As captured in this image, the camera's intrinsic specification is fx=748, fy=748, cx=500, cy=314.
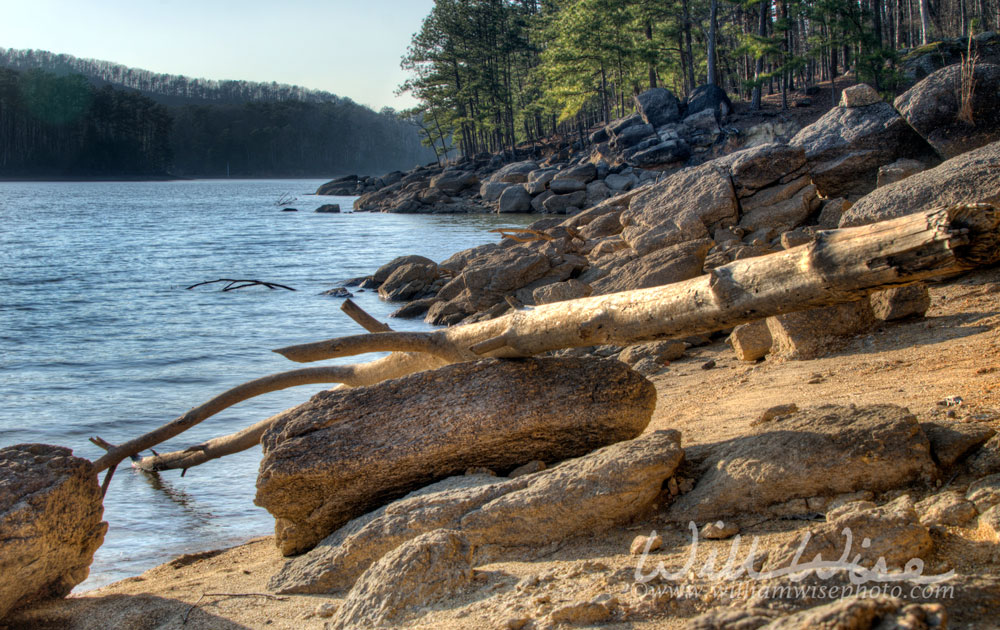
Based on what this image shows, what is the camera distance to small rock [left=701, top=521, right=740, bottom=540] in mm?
3045

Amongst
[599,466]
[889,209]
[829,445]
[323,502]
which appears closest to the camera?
[829,445]

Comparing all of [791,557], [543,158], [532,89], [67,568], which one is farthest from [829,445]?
[532,89]

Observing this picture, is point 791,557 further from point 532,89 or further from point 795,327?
point 532,89

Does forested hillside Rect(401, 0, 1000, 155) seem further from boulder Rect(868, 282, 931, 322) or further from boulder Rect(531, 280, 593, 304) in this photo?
boulder Rect(868, 282, 931, 322)

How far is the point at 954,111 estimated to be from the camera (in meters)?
9.49

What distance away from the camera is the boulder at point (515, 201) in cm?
3809

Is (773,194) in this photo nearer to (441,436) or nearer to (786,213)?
(786,213)

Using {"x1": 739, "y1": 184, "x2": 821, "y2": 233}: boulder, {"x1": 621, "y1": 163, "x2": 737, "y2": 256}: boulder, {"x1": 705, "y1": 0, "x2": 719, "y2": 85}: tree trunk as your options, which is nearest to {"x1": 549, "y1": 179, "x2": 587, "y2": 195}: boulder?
{"x1": 705, "y1": 0, "x2": 719, "y2": 85}: tree trunk

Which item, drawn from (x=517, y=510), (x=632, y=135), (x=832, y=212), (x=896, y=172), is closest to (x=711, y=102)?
(x=632, y=135)

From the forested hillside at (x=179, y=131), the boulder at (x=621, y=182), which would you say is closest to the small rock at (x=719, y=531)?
the boulder at (x=621, y=182)

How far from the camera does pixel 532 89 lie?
65.6 meters

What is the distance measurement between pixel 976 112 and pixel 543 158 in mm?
45356

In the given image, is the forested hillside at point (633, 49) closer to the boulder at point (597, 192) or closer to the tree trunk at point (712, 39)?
the tree trunk at point (712, 39)

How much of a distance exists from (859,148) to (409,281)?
361 inches
